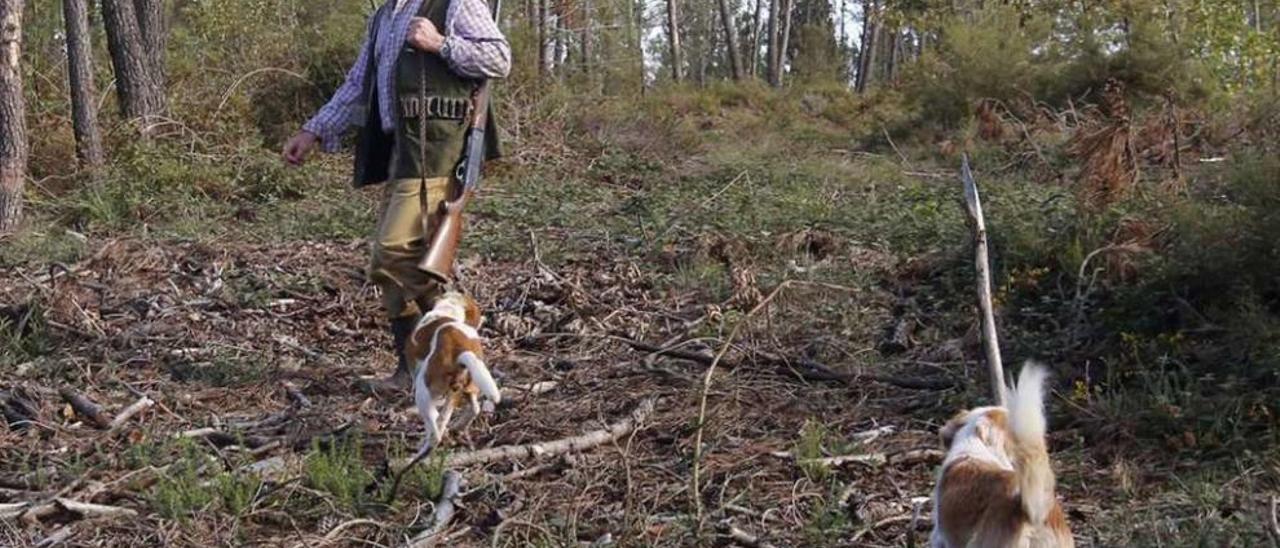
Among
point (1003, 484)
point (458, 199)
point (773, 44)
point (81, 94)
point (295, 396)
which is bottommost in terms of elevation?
point (295, 396)

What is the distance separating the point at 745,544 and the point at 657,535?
261 millimetres

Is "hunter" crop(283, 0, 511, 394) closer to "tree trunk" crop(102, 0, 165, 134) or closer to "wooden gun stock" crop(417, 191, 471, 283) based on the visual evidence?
"wooden gun stock" crop(417, 191, 471, 283)

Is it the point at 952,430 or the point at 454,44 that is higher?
the point at 454,44

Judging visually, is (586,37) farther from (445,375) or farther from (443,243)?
(445,375)

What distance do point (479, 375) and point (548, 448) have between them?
463 mm

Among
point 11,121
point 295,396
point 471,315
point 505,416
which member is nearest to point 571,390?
point 505,416

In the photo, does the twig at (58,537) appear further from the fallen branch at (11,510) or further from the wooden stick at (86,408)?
the wooden stick at (86,408)

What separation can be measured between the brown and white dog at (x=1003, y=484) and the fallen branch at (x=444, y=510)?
1521 mm

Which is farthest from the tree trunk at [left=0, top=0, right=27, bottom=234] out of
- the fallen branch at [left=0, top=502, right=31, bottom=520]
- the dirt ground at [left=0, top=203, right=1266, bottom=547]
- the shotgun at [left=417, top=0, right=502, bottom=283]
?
the fallen branch at [left=0, top=502, right=31, bottom=520]

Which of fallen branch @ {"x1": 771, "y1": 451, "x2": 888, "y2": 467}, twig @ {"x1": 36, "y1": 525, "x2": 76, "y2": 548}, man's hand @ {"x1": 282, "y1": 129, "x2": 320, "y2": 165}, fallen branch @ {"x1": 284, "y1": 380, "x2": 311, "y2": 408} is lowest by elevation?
fallen branch @ {"x1": 284, "y1": 380, "x2": 311, "y2": 408}

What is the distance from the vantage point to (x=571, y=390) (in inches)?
233

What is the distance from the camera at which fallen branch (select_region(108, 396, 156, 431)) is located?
5.31 m

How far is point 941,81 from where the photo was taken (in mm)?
17844

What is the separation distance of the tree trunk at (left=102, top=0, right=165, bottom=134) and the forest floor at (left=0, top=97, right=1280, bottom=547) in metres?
3.91
